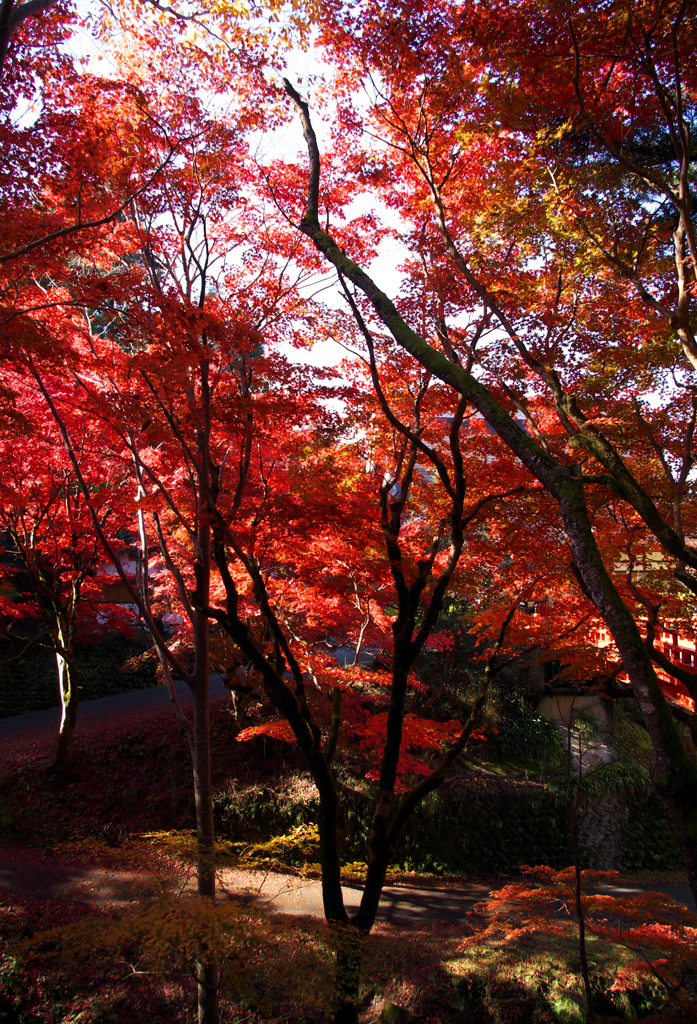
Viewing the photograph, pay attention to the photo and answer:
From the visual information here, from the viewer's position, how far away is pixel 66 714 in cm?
983

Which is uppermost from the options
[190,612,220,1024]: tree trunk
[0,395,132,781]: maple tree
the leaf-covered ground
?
[0,395,132,781]: maple tree

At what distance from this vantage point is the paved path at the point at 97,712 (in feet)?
40.7

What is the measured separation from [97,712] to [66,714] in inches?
174

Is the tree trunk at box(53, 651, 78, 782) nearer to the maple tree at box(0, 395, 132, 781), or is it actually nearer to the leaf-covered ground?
the maple tree at box(0, 395, 132, 781)

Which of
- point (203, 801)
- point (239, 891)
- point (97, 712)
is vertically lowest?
point (239, 891)

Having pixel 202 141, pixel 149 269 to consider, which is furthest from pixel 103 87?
pixel 149 269

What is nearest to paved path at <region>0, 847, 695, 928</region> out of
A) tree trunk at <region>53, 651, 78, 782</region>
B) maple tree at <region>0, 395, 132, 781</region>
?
tree trunk at <region>53, 651, 78, 782</region>

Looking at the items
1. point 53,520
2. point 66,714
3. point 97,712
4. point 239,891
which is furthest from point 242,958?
point 97,712

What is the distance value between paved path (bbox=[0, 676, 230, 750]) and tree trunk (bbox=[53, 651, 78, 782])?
1.94 m

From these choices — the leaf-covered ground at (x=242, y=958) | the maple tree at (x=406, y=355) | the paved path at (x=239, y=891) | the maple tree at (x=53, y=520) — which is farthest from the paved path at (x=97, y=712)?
the maple tree at (x=406, y=355)

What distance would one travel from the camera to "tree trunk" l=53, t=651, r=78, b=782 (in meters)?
9.79

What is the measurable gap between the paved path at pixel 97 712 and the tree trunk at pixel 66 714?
194cm

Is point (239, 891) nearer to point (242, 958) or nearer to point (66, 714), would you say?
point (242, 958)

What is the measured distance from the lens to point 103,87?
5375 millimetres
